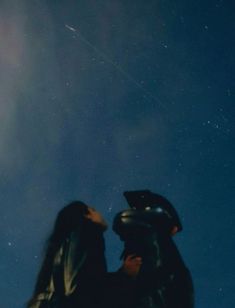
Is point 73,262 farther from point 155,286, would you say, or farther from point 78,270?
point 155,286

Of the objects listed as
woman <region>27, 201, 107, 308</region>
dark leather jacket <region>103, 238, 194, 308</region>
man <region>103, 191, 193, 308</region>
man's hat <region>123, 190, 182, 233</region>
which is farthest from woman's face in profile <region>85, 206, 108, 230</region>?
dark leather jacket <region>103, 238, 194, 308</region>

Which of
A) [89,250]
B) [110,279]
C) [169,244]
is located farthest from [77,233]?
[169,244]

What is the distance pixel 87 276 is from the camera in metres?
3.17

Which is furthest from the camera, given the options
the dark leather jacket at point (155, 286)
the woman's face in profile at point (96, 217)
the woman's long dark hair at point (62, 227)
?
the woman's face in profile at point (96, 217)

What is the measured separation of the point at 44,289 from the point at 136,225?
82cm

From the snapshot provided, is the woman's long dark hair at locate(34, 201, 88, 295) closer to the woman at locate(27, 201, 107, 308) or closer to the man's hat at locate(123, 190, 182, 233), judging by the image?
the woman at locate(27, 201, 107, 308)

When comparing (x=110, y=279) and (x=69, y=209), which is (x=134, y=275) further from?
(x=69, y=209)

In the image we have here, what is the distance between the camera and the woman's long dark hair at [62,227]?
10.9 ft

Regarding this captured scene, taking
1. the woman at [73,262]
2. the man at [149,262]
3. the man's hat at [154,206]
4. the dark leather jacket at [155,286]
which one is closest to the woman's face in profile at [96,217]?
the woman at [73,262]

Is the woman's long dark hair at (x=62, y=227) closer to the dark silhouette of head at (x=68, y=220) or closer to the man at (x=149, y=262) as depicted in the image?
the dark silhouette of head at (x=68, y=220)

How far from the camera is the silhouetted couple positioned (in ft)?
9.93

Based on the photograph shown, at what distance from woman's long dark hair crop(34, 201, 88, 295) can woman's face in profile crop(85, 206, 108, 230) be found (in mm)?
35

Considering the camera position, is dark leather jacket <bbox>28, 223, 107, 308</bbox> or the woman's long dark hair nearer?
dark leather jacket <bbox>28, 223, 107, 308</bbox>

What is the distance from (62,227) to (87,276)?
1.60 ft
